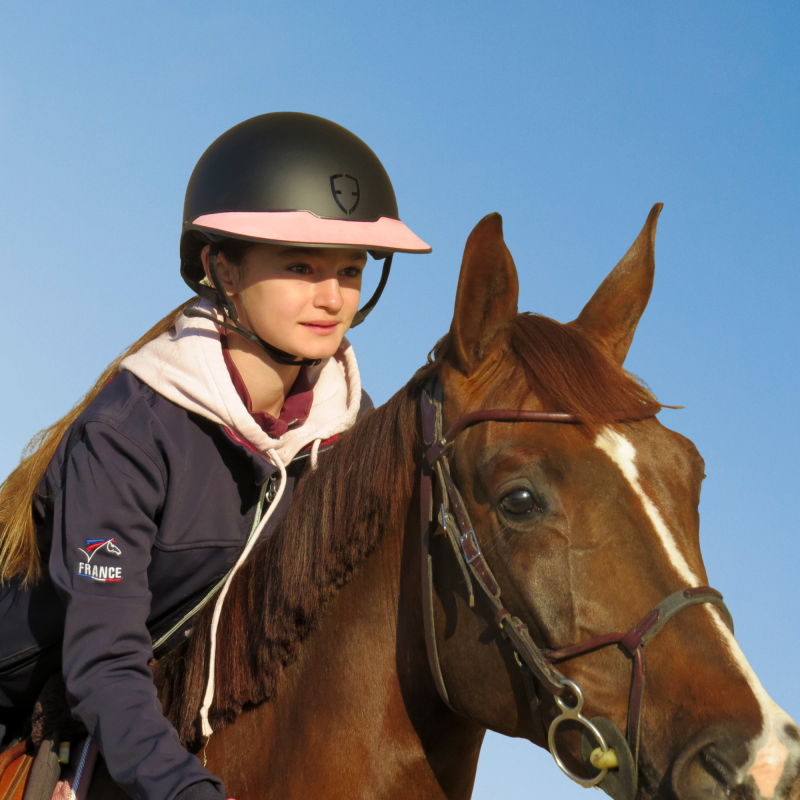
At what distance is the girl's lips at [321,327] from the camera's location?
132 inches

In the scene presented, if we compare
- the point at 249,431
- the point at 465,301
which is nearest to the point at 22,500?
the point at 249,431

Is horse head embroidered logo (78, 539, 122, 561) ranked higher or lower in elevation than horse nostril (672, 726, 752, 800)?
lower

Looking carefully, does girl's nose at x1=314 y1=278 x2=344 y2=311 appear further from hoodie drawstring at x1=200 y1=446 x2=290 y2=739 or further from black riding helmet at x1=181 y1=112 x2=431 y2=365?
hoodie drawstring at x1=200 y1=446 x2=290 y2=739

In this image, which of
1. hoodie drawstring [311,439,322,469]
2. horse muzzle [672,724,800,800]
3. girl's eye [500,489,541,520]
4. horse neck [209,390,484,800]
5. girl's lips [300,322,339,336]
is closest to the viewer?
horse muzzle [672,724,800,800]

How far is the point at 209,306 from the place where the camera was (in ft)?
11.8

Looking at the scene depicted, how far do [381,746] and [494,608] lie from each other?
64 centimetres

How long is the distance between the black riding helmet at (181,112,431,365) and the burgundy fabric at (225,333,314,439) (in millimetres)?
172

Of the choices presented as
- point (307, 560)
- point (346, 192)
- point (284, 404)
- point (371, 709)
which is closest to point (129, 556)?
point (307, 560)

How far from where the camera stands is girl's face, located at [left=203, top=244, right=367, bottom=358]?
3.33 m

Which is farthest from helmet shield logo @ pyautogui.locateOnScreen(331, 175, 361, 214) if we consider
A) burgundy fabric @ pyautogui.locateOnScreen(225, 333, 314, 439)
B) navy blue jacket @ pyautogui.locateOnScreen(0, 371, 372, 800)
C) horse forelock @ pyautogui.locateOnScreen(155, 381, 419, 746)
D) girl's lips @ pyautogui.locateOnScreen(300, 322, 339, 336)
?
navy blue jacket @ pyautogui.locateOnScreen(0, 371, 372, 800)

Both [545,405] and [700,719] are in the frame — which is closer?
[700,719]

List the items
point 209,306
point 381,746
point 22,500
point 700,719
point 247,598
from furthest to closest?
point 209,306
point 22,500
point 247,598
point 381,746
point 700,719

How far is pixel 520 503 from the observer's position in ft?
8.04

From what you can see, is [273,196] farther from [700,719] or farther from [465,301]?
[700,719]
